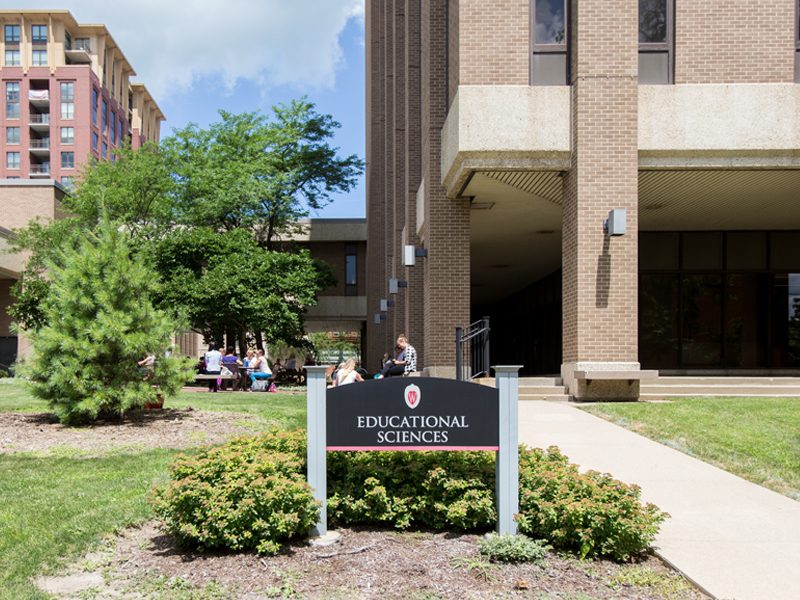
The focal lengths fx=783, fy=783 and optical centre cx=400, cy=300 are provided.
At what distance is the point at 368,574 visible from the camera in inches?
175

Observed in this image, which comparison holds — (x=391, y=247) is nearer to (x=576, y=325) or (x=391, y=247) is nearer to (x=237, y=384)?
(x=237, y=384)

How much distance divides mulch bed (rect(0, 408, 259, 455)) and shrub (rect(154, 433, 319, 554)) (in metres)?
4.40

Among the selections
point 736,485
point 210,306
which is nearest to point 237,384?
point 210,306

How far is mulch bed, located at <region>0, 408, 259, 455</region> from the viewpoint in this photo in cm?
933

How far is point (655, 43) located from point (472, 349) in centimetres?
708

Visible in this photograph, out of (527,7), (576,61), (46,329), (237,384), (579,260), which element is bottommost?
(237,384)

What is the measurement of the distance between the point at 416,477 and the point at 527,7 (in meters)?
11.3

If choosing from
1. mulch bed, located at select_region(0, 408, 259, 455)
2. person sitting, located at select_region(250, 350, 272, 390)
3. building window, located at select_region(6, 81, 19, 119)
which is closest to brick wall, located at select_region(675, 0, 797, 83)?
mulch bed, located at select_region(0, 408, 259, 455)

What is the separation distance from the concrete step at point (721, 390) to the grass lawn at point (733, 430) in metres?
1.14

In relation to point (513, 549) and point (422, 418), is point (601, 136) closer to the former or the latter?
point (422, 418)

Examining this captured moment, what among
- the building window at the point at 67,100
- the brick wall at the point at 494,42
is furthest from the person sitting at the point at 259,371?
the building window at the point at 67,100

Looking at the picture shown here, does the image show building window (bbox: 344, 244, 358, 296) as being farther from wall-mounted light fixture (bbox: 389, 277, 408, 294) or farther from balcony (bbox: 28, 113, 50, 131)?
balcony (bbox: 28, 113, 50, 131)

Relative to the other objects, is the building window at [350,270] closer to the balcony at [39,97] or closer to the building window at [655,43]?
the building window at [655,43]

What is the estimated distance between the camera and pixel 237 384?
872 inches
